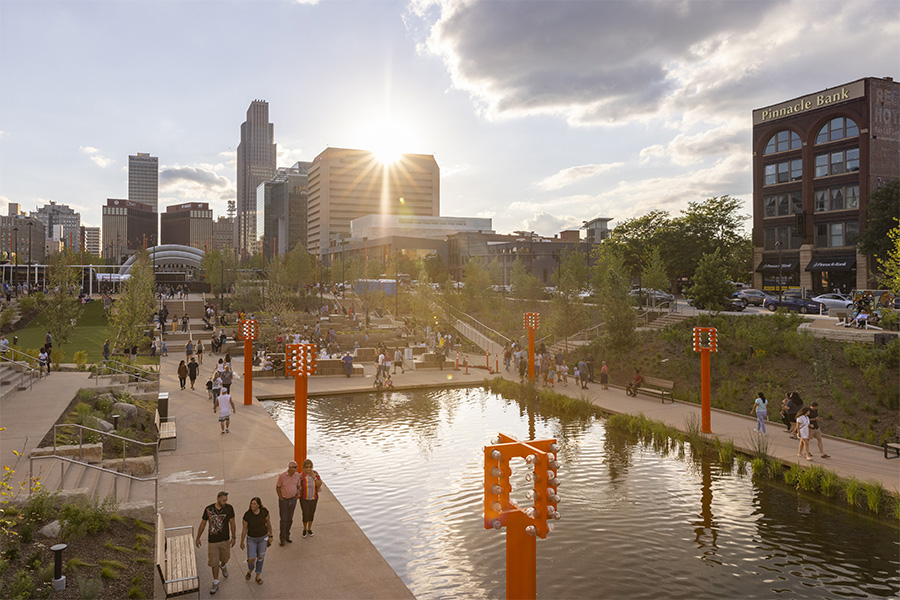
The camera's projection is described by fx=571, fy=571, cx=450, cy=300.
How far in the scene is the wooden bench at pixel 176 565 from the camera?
8898 mm

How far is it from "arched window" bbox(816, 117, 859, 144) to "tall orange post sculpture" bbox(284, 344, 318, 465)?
55.8 meters

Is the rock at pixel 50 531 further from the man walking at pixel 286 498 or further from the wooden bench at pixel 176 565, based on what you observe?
the man walking at pixel 286 498

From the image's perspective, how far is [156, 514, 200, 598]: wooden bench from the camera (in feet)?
29.2

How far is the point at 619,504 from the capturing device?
44.6 feet

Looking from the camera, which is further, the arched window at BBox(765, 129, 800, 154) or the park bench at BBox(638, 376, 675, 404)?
the arched window at BBox(765, 129, 800, 154)

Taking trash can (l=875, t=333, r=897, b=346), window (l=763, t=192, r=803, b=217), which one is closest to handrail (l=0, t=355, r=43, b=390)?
trash can (l=875, t=333, r=897, b=346)

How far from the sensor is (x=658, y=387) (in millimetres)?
26234

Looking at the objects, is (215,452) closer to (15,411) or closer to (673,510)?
(15,411)

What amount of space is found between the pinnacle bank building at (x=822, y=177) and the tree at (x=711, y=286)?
18460mm

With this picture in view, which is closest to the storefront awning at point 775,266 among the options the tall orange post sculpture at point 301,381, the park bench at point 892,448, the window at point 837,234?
the window at point 837,234

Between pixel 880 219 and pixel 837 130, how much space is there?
36.2 ft

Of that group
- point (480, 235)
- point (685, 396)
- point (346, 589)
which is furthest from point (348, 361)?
point (480, 235)

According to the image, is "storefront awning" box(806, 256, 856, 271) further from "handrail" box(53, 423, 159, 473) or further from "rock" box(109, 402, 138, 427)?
"handrail" box(53, 423, 159, 473)

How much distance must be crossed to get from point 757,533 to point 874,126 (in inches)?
2078
